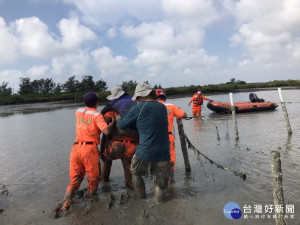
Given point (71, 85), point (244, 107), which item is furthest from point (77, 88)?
point (244, 107)

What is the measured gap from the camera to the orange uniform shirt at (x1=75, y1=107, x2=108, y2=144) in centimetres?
462

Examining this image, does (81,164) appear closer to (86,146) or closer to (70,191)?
(86,146)

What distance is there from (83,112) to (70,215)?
1.82 meters

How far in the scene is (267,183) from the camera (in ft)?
18.0

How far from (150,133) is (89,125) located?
4.00 feet

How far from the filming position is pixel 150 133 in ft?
13.3

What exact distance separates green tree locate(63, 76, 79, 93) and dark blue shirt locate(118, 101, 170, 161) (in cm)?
5968

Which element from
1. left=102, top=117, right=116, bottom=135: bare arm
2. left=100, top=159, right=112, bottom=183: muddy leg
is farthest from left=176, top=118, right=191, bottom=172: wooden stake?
left=102, top=117, right=116, bottom=135: bare arm

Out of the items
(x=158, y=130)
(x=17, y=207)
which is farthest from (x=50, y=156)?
(x=158, y=130)

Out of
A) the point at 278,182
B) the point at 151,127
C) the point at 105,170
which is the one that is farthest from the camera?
the point at 105,170

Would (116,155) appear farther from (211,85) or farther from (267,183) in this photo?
(211,85)

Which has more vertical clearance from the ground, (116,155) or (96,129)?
(96,129)

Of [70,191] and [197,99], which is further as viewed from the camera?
[197,99]

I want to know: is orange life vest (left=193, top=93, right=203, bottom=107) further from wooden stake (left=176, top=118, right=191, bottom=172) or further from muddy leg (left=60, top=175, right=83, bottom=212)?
muddy leg (left=60, top=175, right=83, bottom=212)
